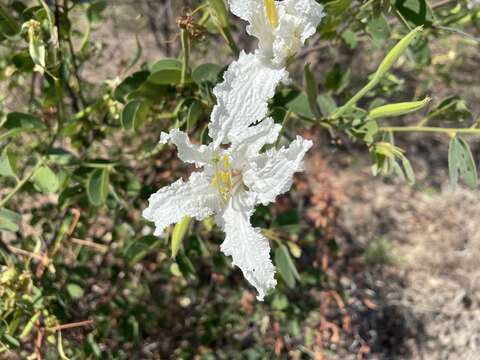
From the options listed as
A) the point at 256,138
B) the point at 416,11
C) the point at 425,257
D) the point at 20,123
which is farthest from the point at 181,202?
the point at 425,257

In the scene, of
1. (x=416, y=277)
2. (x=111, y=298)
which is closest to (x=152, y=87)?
(x=111, y=298)

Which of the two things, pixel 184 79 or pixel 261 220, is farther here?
pixel 261 220

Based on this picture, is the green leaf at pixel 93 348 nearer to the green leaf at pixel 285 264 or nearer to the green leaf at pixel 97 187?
the green leaf at pixel 97 187

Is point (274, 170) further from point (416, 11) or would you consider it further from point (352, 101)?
point (416, 11)

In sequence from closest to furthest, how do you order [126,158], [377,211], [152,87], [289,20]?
[289,20]
[152,87]
[126,158]
[377,211]

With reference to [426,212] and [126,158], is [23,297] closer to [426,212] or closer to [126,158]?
[126,158]

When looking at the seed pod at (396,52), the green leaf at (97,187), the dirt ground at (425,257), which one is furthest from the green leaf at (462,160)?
the dirt ground at (425,257)
